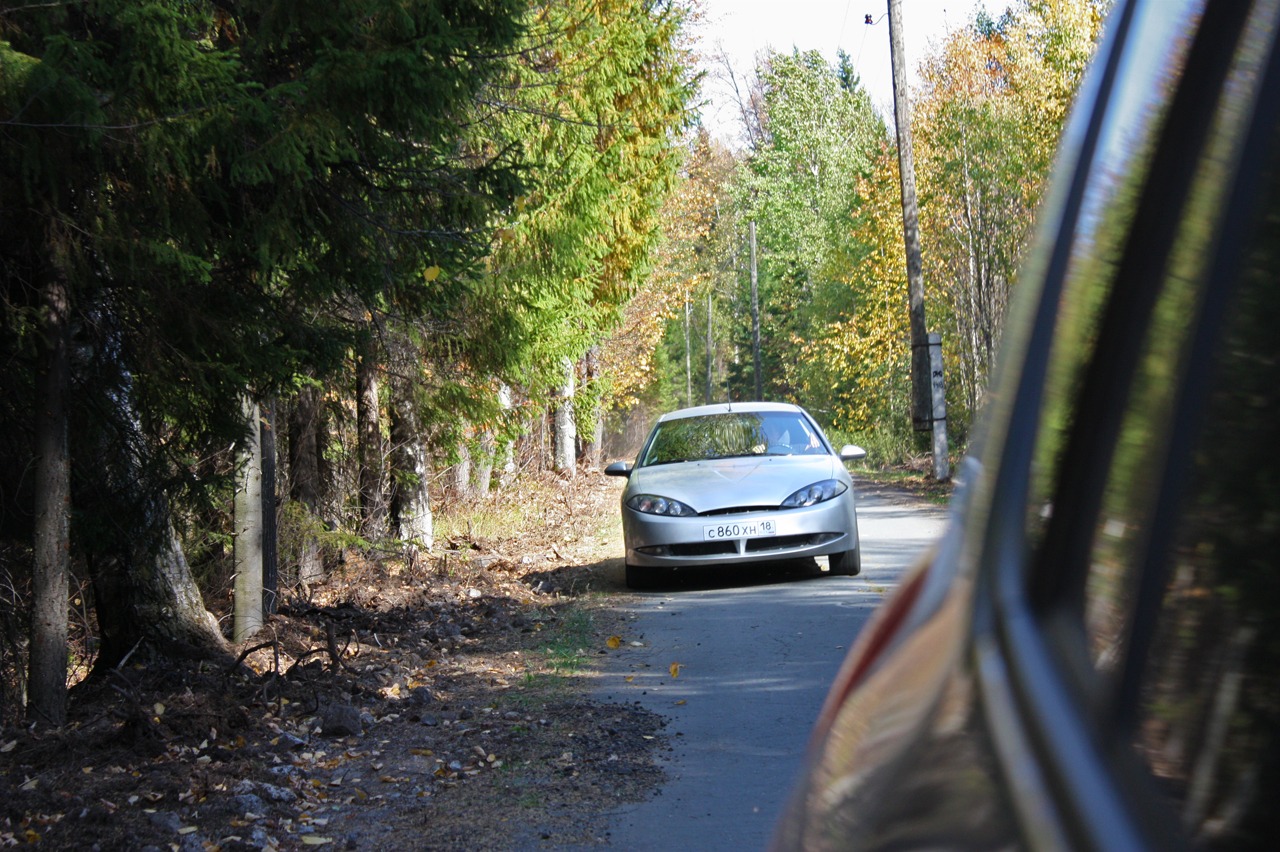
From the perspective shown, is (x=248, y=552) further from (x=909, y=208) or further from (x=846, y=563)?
(x=909, y=208)

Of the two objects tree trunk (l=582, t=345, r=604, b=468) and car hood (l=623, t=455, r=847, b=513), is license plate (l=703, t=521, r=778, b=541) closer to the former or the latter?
car hood (l=623, t=455, r=847, b=513)

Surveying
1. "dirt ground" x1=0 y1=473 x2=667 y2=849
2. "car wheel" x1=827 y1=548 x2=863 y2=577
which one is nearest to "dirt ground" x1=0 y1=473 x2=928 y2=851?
"dirt ground" x1=0 y1=473 x2=667 y2=849

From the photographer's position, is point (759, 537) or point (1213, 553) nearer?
point (1213, 553)

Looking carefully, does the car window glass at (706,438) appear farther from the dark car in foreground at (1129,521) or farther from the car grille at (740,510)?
the dark car in foreground at (1129,521)

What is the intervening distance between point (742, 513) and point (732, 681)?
3514 millimetres

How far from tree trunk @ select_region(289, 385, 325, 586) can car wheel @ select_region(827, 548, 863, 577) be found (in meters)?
4.87

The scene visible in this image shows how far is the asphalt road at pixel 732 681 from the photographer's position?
4824 millimetres

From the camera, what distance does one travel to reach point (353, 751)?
5969 millimetres

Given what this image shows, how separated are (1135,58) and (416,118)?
5.99 m

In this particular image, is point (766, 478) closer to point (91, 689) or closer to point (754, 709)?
point (754, 709)

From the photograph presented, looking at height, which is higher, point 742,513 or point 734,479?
point 734,479

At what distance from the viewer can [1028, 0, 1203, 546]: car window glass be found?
111cm

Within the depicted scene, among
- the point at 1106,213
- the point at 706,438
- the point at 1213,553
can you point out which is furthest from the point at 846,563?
the point at 1213,553

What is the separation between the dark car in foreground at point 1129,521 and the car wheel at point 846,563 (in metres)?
9.27
